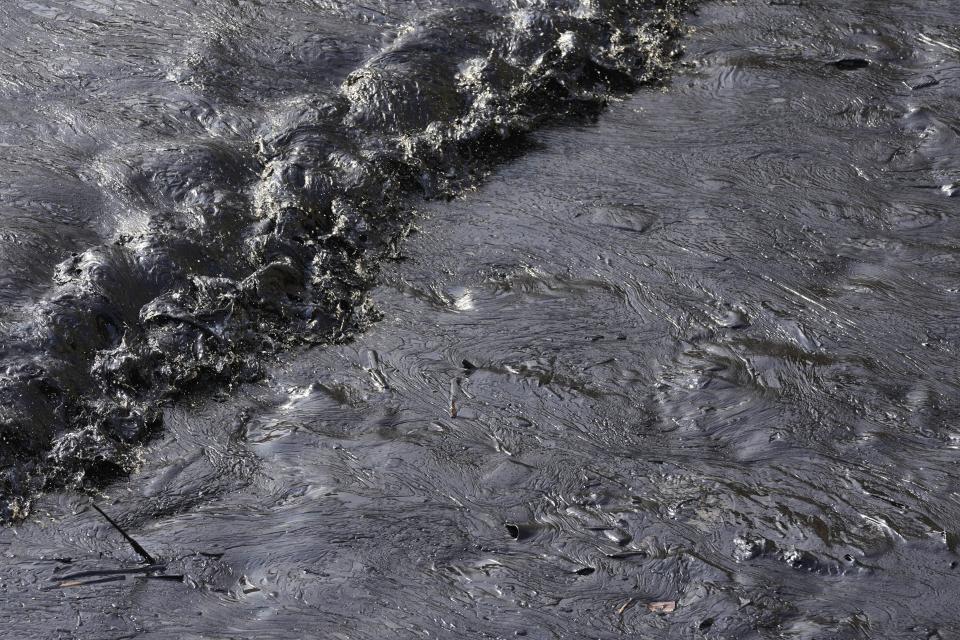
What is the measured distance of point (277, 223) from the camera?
12.8ft

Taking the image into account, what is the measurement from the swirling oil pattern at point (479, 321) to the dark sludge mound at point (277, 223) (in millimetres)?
16

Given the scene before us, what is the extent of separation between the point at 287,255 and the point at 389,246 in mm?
447

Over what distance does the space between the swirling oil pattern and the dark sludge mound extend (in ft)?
0.05

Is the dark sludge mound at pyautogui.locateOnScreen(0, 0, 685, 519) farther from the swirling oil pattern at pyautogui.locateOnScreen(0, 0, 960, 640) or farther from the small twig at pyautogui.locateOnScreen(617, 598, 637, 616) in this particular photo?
the small twig at pyautogui.locateOnScreen(617, 598, 637, 616)

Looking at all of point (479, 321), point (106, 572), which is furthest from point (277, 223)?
point (106, 572)

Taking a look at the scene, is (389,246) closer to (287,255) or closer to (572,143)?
(287,255)

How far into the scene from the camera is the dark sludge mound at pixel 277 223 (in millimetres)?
3203

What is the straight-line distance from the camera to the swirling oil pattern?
8.84 ft

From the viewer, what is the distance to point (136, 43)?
4.78 meters

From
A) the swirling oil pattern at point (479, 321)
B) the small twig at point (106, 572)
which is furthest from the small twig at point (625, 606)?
the small twig at point (106, 572)

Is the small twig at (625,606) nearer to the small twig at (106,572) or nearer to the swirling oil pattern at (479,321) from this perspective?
the swirling oil pattern at (479,321)

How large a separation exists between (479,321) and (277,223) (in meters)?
1.03

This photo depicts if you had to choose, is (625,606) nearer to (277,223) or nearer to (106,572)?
(106,572)

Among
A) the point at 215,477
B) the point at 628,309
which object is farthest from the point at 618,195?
the point at 215,477
